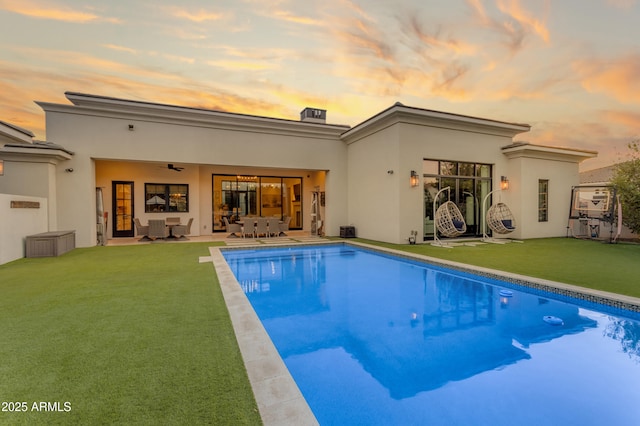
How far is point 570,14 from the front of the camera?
339 inches

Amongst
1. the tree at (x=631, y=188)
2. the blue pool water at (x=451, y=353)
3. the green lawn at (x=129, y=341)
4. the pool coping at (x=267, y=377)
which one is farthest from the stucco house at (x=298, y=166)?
the pool coping at (x=267, y=377)

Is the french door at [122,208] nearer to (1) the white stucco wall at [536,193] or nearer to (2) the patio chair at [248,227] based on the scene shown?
(2) the patio chair at [248,227]

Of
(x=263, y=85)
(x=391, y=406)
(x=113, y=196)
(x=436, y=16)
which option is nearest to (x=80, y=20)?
(x=263, y=85)

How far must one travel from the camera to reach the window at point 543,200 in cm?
1215

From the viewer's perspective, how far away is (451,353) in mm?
3137

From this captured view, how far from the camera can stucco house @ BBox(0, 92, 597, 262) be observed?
9.60m

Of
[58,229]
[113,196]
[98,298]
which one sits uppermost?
[113,196]

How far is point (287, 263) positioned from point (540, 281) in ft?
18.1

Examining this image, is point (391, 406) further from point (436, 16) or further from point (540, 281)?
point (436, 16)

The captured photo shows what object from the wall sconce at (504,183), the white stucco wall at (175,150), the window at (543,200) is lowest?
the window at (543,200)

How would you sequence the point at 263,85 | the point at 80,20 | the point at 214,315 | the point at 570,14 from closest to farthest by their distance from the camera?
the point at 214,315 < the point at 80,20 < the point at 570,14 < the point at 263,85

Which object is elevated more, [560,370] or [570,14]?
[570,14]

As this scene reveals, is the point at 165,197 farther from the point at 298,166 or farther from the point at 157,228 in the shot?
the point at 298,166

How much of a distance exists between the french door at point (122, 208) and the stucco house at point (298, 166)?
0.04m
